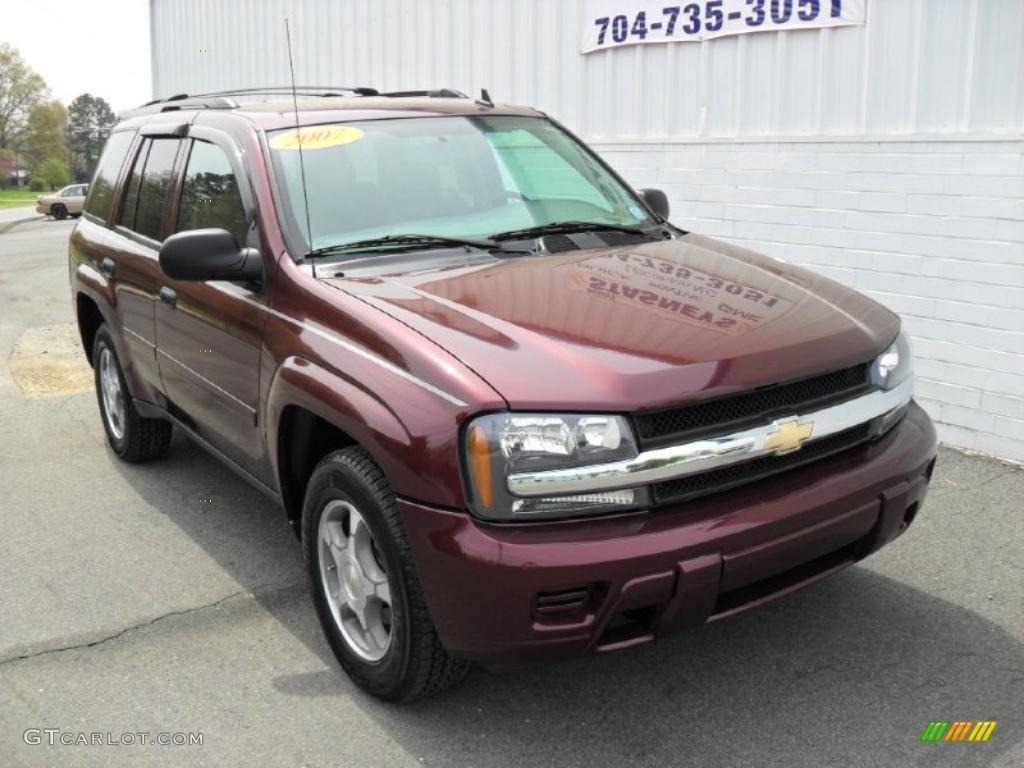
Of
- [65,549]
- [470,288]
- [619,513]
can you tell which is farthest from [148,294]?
[619,513]

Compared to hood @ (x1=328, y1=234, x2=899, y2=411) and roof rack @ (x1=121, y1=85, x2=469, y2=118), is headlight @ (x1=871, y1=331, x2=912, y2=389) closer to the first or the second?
hood @ (x1=328, y1=234, x2=899, y2=411)

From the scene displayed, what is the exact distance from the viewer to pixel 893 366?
3.36m

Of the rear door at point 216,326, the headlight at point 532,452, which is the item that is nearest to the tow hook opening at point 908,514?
the headlight at point 532,452

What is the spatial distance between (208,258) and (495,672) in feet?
5.48

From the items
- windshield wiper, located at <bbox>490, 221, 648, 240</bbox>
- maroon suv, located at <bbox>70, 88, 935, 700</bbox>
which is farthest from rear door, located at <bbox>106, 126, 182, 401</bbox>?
windshield wiper, located at <bbox>490, 221, 648, 240</bbox>

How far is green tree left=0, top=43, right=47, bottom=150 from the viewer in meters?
95.2

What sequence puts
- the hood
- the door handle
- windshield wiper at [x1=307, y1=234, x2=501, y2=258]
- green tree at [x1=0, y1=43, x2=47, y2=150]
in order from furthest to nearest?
green tree at [x1=0, y1=43, x2=47, y2=150], the door handle, windshield wiper at [x1=307, y1=234, x2=501, y2=258], the hood

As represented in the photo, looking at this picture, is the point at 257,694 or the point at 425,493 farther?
the point at 257,694

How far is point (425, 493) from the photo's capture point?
277cm

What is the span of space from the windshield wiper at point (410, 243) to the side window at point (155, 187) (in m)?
1.43

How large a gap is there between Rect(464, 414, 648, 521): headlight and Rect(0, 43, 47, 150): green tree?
105m

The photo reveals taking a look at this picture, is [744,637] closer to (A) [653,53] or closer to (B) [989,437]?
A: (B) [989,437]

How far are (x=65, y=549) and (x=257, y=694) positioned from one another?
168 centimetres

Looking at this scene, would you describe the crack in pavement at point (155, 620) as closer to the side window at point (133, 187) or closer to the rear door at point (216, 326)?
the rear door at point (216, 326)
